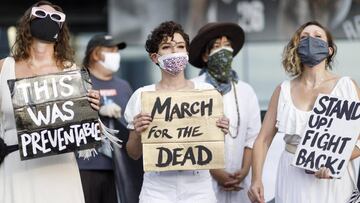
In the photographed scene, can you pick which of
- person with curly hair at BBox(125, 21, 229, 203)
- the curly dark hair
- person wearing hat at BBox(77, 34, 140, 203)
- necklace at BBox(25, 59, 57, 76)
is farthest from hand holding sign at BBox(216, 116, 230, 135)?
person wearing hat at BBox(77, 34, 140, 203)

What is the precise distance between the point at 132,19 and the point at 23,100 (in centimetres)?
639

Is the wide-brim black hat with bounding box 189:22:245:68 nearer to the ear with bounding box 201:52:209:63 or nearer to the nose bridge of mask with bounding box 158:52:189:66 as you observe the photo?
the ear with bounding box 201:52:209:63

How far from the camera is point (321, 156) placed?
5934 mm

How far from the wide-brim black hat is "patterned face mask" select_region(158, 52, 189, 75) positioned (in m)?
1.16

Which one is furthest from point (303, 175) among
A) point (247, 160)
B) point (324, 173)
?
point (247, 160)

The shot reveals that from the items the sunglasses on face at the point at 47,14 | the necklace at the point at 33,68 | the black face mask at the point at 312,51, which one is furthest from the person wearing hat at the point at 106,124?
the black face mask at the point at 312,51

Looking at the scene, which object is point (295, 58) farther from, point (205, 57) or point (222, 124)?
point (205, 57)

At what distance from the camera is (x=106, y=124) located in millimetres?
7531

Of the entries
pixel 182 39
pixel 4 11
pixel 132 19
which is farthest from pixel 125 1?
pixel 182 39

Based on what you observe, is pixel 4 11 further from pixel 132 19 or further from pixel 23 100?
pixel 23 100

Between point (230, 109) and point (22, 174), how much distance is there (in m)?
1.82

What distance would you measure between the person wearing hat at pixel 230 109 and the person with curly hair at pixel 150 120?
0.81 meters

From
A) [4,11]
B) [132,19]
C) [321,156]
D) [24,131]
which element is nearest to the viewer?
[24,131]

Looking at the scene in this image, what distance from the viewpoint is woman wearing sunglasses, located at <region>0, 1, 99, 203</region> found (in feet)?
18.8
